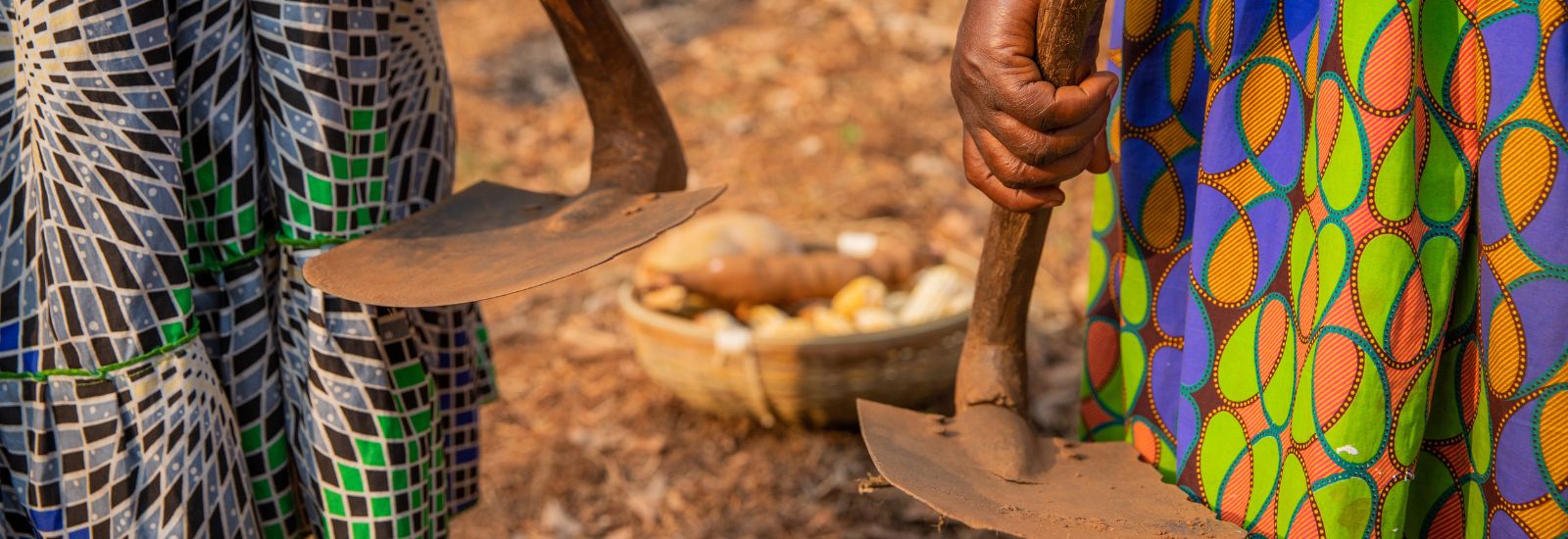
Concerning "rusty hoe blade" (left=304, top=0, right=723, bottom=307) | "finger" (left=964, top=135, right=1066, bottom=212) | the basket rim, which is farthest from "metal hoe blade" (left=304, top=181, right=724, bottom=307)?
the basket rim

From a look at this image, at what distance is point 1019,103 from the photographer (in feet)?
3.15

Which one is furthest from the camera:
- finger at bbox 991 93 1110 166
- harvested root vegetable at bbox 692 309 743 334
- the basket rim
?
harvested root vegetable at bbox 692 309 743 334

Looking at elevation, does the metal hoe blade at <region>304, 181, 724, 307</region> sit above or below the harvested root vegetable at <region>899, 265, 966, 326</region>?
above

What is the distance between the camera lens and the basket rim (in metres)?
2.18

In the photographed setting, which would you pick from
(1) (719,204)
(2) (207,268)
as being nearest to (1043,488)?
(2) (207,268)

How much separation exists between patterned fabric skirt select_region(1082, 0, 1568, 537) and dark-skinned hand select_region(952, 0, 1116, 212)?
0.13 meters

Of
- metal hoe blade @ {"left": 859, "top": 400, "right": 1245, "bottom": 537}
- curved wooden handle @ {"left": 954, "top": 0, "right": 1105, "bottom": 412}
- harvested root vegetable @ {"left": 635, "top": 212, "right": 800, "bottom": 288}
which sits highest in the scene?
curved wooden handle @ {"left": 954, "top": 0, "right": 1105, "bottom": 412}

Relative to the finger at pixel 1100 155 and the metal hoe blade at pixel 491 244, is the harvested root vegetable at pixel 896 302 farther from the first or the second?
the finger at pixel 1100 155

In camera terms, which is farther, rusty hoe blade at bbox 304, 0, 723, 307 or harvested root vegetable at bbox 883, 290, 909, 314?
harvested root vegetable at bbox 883, 290, 909, 314

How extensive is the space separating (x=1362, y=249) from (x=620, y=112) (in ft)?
2.62

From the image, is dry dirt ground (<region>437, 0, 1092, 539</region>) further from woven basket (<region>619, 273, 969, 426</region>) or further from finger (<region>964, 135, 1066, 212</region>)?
finger (<region>964, 135, 1066, 212</region>)

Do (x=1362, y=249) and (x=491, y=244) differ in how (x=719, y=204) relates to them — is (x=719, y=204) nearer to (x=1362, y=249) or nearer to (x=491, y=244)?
(x=491, y=244)

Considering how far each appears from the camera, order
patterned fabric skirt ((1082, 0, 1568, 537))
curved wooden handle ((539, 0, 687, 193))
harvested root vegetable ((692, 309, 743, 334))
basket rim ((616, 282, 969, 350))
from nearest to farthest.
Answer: patterned fabric skirt ((1082, 0, 1568, 537)) → curved wooden handle ((539, 0, 687, 193)) → basket rim ((616, 282, 969, 350)) → harvested root vegetable ((692, 309, 743, 334))

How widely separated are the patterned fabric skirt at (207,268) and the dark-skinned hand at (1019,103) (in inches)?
24.2
